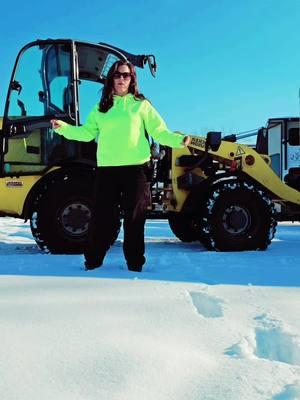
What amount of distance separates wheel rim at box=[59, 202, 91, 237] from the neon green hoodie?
1.60m

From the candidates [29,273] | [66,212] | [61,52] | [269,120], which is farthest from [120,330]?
[269,120]

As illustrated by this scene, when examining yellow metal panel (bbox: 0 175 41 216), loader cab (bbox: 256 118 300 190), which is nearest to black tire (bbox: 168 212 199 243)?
yellow metal panel (bbox: 0 175 41 216)

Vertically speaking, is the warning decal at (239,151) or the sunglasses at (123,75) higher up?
the sunglasses at (123,75)

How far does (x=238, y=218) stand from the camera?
5.77m

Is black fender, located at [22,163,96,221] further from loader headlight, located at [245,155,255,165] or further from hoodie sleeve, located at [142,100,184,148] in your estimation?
loader headlight, located at [245,155,255,165]

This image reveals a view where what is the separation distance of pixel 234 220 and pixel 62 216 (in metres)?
1.89

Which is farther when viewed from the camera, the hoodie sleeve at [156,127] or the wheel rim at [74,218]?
the wheel rim at [74,218]

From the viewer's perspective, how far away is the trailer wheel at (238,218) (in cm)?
568

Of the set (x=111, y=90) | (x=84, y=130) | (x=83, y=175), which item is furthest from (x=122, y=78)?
(x=83, y=175)

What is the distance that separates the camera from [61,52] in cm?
549

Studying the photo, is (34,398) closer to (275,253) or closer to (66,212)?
(66,212)

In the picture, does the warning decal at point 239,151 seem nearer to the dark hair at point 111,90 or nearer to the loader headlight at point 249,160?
the loader headlight at point 249,160

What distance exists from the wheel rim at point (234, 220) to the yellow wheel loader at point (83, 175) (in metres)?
0.01

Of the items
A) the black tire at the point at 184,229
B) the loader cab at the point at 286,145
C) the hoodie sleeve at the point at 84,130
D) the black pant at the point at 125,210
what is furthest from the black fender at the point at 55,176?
the loader cab at the point at 286,145
